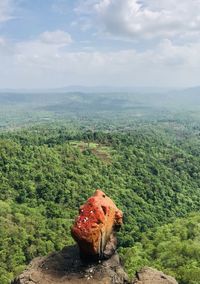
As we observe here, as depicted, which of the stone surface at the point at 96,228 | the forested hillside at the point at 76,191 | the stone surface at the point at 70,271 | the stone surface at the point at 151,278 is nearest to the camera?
the stone surface at the point at 70,271

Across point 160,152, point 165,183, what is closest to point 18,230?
point 165,183

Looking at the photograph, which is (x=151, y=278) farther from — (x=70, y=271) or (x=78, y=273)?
(x=70, y=271)

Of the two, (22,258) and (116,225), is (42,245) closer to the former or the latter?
(22,258)

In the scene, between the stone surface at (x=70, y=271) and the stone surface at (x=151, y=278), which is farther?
the stone surface at (x=151, y=278)

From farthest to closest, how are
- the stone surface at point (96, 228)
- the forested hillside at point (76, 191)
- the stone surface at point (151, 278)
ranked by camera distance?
the forested hillside at point (76, 191) < the stone surface at point (96, 228) < the stone surface at point (151, 278)

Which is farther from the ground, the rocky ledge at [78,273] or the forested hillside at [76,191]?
the rocky ledge at [78,273]

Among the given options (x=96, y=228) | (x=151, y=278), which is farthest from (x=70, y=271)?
(x=151, y=278)

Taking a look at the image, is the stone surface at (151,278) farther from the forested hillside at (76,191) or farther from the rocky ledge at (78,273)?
the forested hillside at (76,191)

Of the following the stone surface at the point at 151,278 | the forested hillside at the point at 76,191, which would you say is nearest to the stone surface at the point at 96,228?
the stone surface at the point at 151,278
